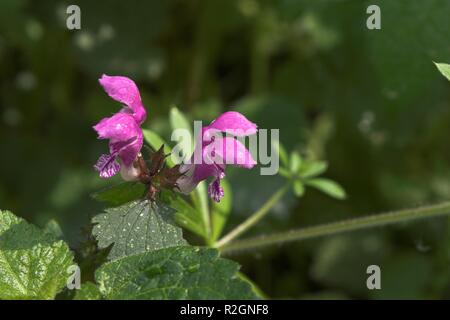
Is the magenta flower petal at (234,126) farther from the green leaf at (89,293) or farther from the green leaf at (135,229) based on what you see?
the green leaf at (89,293)

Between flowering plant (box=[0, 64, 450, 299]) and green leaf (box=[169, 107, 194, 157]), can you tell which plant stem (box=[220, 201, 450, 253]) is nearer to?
green leaf (box=[169, 107, 194, 157])

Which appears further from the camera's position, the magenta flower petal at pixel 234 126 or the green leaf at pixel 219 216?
the green leaf at pixel 219 216

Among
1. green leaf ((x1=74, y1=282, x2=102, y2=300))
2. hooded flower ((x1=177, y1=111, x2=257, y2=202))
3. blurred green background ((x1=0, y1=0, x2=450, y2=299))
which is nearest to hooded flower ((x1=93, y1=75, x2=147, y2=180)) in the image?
hooded flower ((x1=177, y1=111, x2=257, y2=202))

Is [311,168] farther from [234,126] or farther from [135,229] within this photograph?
[135,229]

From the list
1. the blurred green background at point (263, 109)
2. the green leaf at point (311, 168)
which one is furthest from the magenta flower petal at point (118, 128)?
the blurred green background at point (263, 109)

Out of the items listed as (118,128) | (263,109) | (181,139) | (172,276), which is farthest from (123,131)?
(263,109)
